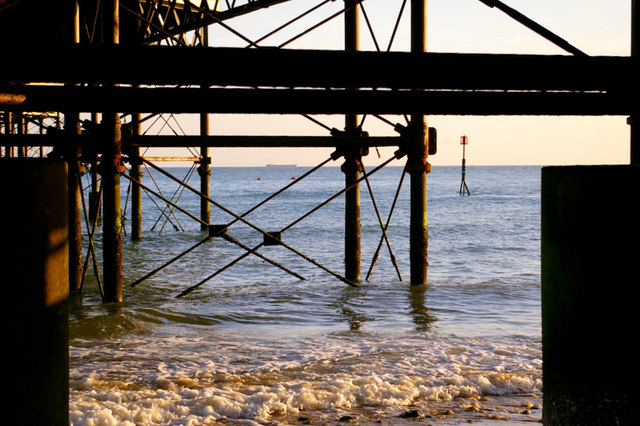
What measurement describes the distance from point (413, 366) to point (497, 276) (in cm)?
818

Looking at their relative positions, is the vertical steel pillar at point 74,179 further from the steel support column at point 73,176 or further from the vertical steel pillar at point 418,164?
the vertical steel pillar at point 418,164

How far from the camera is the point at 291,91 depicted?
141 inches

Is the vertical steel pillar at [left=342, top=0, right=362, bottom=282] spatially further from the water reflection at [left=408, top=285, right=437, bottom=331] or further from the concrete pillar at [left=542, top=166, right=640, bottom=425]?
the concrete pillar at [left=542, top=166, right=640, bottom=425]

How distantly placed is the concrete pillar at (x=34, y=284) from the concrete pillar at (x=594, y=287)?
5.89 ft

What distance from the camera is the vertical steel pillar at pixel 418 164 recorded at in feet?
29.8

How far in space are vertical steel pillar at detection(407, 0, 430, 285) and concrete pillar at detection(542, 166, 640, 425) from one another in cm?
671

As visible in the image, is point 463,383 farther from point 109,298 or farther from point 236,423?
point 109,298

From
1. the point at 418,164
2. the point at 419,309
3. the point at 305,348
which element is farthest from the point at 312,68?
the point at 419,309

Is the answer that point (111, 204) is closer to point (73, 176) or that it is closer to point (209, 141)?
point (73, 176)

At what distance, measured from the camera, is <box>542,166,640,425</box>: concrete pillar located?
91.5 inches

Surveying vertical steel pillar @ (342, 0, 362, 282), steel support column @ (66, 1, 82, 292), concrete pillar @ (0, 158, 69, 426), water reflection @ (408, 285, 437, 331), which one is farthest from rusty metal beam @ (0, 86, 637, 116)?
vertical steel pillar @ (342, 0, 362, 282)

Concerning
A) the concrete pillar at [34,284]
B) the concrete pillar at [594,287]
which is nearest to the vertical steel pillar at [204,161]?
the concrete pillar at [34,284]

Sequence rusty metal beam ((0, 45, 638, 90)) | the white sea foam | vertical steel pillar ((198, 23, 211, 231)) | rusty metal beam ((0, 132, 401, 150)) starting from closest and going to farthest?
rusty metal beam ((0, 45, 638, 90)) → the white sea foam → rusty metal beam ((0, 132, 401, 150)) → vertical steel pillar ((198, 23, 211, 231))

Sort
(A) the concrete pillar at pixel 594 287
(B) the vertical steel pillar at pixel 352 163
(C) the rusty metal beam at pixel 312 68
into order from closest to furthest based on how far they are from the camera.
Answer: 1. (A) the concrete pillar at pixel 594 287
2. (C) the rusty metal beam at pixel 312 68
3. (B) the vertical steel pillar at pixel 352 163
